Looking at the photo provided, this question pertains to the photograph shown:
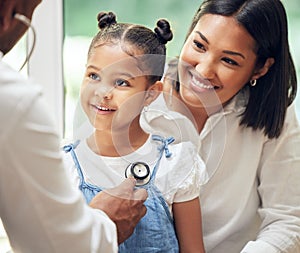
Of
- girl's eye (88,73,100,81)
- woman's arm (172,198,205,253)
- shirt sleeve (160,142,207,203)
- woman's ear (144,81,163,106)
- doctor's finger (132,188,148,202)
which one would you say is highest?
girl's eye (88,73,100,81)

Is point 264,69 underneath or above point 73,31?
above

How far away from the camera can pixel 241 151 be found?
1488mm

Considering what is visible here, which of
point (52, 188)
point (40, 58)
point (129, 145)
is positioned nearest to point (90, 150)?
point (129, 145)

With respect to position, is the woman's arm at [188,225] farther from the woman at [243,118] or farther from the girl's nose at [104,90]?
the girl's nose at [104,90]

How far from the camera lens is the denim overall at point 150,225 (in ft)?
4.10

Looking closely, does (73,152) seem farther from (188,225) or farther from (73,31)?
(73,31)

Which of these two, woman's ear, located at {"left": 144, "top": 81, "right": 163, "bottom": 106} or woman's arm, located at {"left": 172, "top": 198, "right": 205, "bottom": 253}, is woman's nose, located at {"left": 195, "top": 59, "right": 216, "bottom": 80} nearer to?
woman's ear, located at {"left": 144, "top": 81, "right": 163, "bottom": 106}

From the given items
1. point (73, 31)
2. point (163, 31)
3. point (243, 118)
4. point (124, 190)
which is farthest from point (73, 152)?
point (73, 31)

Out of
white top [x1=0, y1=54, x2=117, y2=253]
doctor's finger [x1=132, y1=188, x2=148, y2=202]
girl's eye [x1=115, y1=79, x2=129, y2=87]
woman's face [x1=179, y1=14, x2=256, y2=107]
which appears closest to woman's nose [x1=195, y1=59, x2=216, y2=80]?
woman's face [x1=179, y1=14, x2=256, y2=107]

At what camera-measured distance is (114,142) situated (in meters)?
1.27

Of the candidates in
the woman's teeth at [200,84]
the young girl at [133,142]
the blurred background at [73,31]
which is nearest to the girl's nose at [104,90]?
the young girl at [133,142]

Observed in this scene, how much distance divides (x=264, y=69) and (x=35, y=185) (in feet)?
2.54

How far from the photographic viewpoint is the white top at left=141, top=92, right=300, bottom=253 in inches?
57.5

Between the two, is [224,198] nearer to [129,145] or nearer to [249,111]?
[249,111]
